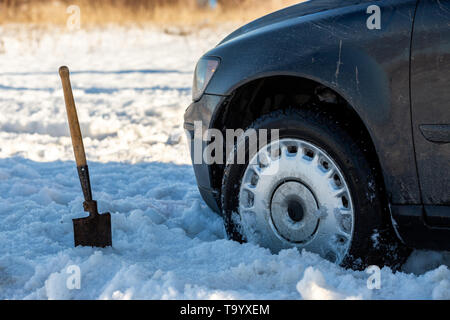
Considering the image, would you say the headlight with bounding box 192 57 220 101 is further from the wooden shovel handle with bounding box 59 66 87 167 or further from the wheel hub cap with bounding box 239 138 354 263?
the wooden shovel handle with bounding box 59 66 87 167

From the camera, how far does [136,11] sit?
1866 cm

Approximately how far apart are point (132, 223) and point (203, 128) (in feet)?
2.65

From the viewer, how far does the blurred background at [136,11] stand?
1770 centimetres

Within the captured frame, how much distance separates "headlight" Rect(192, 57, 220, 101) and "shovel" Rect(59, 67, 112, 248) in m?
0.71

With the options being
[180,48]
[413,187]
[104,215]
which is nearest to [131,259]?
[104,215]

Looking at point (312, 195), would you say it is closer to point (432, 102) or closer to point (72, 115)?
point (432, 102)

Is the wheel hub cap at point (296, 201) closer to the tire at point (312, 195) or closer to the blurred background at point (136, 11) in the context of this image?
the tire at point (312, 195)

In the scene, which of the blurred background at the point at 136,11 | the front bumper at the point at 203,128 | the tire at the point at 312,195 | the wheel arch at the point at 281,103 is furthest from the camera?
the blurred background at the point at 136,11

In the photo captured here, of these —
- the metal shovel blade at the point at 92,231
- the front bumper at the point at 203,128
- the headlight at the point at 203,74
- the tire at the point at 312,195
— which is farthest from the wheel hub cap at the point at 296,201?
the metal shovel blade at the point at 92,231

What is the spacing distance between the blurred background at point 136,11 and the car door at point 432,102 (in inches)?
584

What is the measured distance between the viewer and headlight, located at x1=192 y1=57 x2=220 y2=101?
3309 mm

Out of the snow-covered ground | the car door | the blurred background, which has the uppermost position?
the blurred background

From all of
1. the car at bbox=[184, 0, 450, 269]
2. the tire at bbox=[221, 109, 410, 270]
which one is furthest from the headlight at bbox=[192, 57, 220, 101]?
the tire at bbox=[221, 109, 410, 270]

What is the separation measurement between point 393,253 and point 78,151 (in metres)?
1.76
